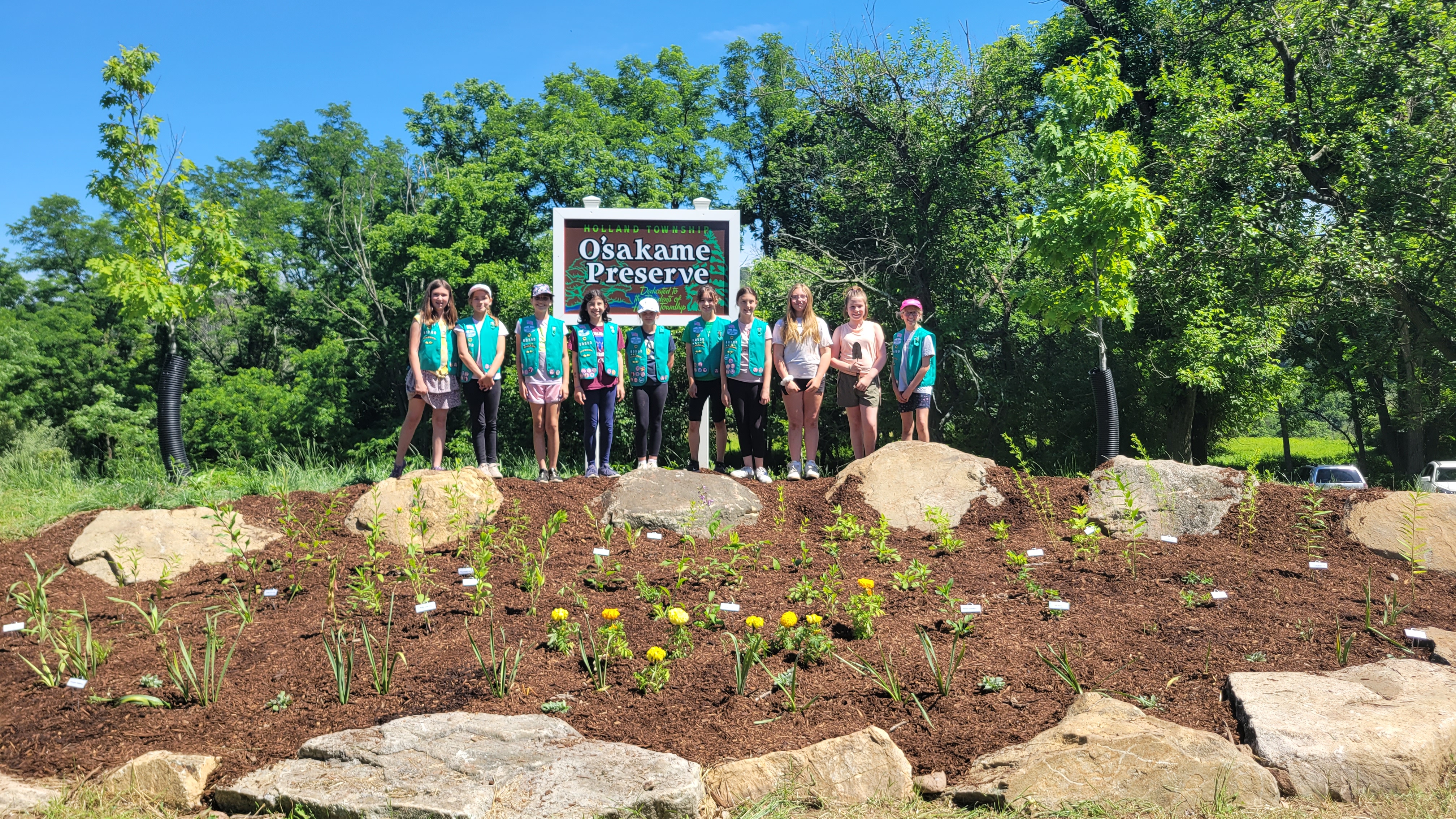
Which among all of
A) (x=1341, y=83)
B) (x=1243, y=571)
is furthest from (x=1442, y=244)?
(x=1243, y=571)

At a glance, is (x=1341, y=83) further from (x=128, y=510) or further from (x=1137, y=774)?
(x=128, y=510)

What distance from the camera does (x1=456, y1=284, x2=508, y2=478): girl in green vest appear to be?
7363 mm

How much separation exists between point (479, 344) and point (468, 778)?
4.95 m

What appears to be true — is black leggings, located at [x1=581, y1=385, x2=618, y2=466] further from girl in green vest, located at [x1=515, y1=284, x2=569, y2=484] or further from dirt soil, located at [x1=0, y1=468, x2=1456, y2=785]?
dirt soil, located at [x1=0, y1=468, x2=1456, y2=785]

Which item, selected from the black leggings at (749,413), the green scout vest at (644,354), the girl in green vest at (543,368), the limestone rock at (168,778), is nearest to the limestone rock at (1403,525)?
the black leggings at (749,413)

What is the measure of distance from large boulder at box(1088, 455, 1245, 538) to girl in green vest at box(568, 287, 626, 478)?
12.0 ft

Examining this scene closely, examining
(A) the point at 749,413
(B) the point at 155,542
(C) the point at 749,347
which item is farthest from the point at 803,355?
(B) the point at 155,542

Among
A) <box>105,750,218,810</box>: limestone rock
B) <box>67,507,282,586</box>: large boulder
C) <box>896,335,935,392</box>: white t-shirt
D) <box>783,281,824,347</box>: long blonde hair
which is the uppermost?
<box>783,281,824,347</box>: long blonde hair

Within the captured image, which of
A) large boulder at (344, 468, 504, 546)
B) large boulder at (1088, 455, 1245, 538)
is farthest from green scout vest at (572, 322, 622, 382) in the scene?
large boulder at (1088, 455, 1245, 538)

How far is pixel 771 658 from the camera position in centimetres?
→ 380

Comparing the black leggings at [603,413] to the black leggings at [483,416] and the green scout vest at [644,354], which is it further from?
the black leggings at [483,416]

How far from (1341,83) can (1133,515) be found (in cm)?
1320

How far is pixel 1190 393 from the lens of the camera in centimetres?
1834

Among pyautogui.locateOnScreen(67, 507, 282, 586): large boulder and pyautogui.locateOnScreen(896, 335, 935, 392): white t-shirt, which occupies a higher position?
pyautogui.locateOnScreen(896, 335, 935, 392): white t-shirt
